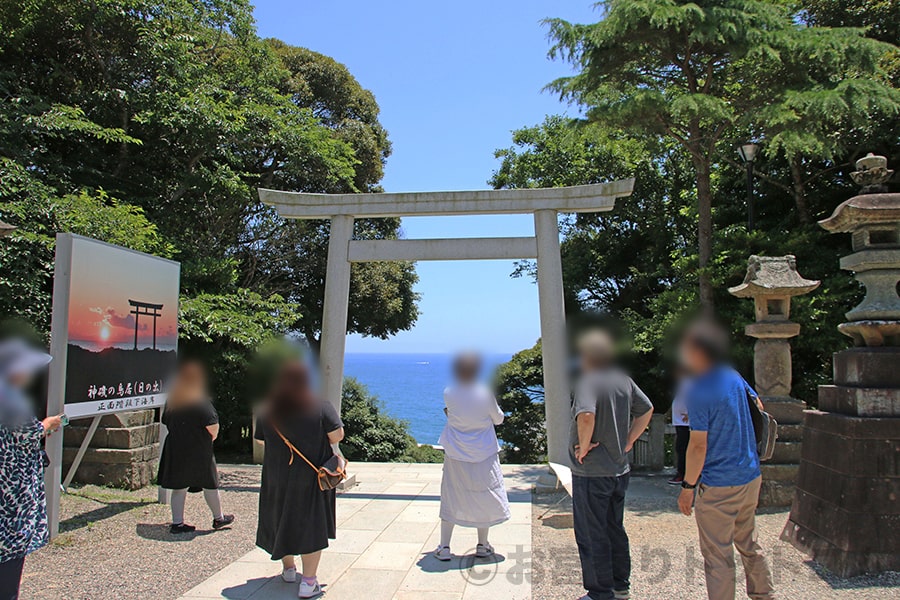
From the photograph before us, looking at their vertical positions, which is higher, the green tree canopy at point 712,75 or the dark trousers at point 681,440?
the green tree canopy at point 712,75

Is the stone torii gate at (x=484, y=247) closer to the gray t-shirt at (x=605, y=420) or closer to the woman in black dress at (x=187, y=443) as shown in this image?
the woman in black dress at (x=187, y=443)

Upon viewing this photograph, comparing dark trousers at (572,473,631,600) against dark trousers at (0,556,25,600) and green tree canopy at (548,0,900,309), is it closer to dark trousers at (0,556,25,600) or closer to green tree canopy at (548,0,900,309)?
dark trousers at (0,556,25,600)

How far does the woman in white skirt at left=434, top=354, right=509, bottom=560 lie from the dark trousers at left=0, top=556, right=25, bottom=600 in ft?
9.42

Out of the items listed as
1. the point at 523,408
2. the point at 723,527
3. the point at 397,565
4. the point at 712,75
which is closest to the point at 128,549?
the point at 397,565

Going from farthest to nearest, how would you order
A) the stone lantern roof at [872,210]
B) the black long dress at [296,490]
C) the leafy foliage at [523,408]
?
the leafy foliage at [523,408] < the stone lantern roof at [872,210] < the black long dress at [296,490]

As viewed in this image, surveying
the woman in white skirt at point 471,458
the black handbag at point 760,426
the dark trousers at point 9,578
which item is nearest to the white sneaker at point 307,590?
the woman in white skirt at point 471,458

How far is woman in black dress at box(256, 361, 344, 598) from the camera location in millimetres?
4113

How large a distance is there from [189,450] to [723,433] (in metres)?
4.64

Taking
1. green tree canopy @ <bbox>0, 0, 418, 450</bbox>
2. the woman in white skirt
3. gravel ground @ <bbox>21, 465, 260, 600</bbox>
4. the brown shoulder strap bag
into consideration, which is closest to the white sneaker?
the brown shoulder strap bag

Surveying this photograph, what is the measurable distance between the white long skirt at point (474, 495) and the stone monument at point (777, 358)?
12.6 ft

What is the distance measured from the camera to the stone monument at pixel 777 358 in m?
7.04

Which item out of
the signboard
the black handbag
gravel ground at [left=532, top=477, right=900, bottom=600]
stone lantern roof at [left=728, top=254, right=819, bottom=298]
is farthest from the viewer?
stone lantern roof at [left=728, top=254, right=819, bottom=298]

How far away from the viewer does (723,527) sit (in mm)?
3510

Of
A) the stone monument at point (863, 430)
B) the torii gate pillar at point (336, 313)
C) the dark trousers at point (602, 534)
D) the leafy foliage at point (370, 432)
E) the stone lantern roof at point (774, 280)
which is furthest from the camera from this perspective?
the leafy foliage at point (370, 432)
